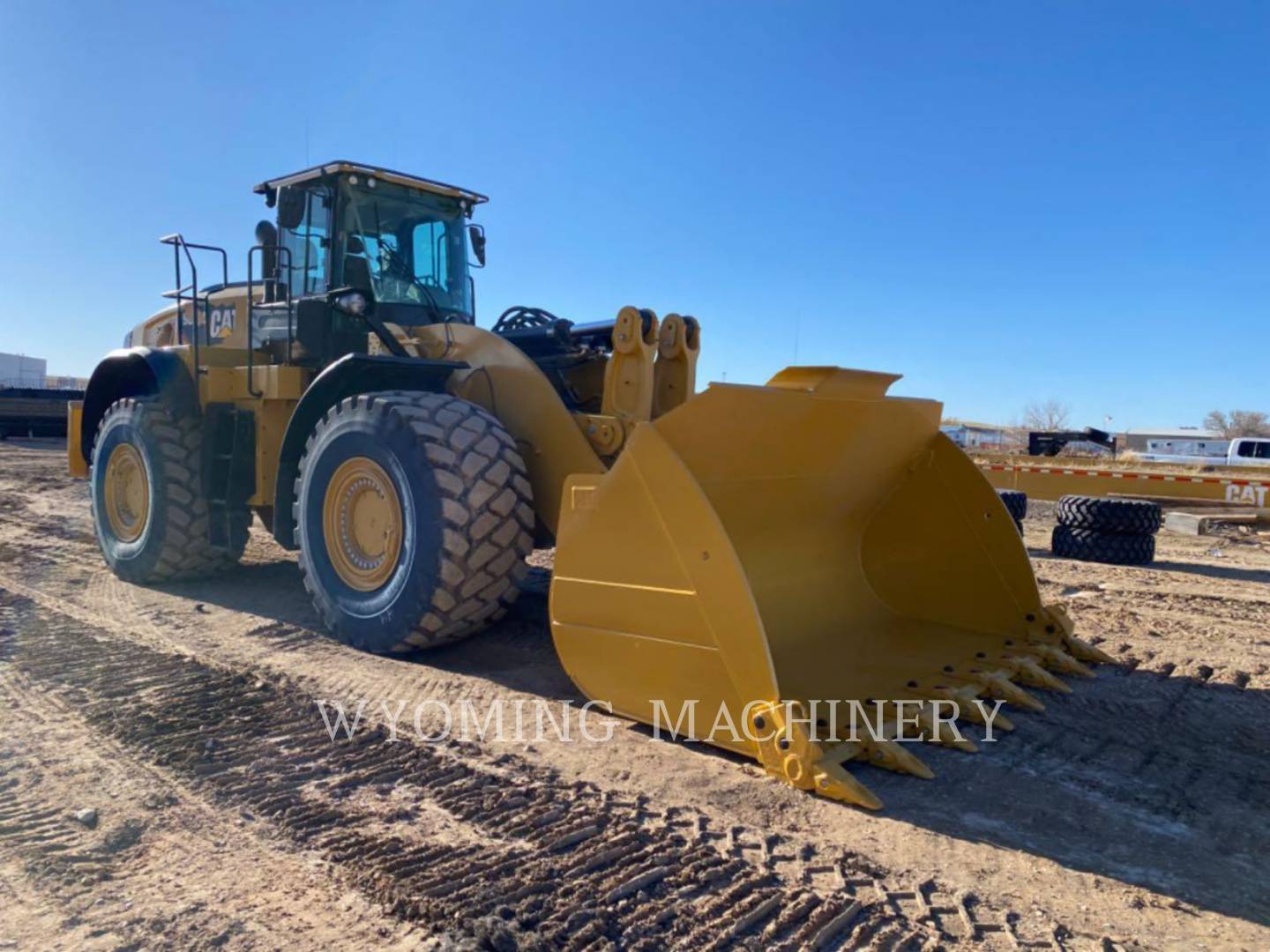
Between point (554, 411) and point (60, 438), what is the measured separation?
27178 millimetres

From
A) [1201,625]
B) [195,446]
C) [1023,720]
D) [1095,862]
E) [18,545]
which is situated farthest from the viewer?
[18,545]

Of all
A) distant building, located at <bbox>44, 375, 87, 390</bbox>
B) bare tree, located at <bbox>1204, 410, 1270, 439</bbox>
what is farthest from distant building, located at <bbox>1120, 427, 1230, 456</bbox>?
distant building, located at <bbox>44, 375, 87, 390</bbox>

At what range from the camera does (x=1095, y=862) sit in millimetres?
2791

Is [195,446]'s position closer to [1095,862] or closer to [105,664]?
[105,664]

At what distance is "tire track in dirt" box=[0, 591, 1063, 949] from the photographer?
2410mm

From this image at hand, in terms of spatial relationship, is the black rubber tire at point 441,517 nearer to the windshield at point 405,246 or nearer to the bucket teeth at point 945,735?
the windshield at point 405,246

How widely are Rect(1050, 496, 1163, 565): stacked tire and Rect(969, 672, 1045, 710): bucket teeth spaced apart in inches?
222

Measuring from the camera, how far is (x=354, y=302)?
555 centimetres

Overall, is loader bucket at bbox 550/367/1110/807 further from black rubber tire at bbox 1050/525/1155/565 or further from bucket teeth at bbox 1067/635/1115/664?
black rubber tire at bbox 1050/525/1155/565

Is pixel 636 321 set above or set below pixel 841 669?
above

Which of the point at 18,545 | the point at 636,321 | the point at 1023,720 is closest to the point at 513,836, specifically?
the point at 1023,720

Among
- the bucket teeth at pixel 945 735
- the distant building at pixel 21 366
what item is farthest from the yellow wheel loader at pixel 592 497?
the distant building at pixel 21 366

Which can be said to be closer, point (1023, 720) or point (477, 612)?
point (1023, 720)

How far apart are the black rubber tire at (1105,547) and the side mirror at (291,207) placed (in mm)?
7804
